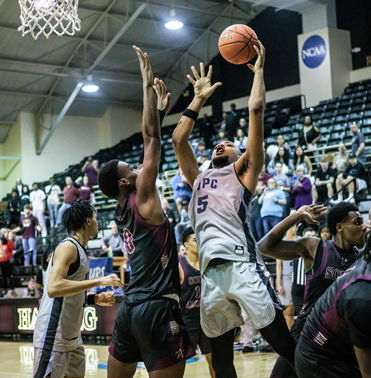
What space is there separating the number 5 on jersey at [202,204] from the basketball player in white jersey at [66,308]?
31.3 inches

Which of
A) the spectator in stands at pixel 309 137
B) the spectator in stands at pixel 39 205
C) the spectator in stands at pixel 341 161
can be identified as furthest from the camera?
the spectator in stands at pixel 39 205

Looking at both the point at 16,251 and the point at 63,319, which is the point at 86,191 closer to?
the point at 16,251

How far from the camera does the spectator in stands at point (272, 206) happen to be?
10.8m

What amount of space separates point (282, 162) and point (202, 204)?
9.31m

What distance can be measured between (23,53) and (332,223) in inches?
808

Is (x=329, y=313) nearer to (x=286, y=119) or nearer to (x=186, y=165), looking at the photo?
(x=186, y=165)

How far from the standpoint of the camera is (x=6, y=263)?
599 inches

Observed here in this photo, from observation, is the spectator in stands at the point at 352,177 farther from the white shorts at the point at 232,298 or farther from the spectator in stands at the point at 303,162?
the white shorts at the point at 232,298

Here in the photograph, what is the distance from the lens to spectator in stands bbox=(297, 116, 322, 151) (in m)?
14.7

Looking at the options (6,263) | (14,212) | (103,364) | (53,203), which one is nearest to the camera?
(103,364)

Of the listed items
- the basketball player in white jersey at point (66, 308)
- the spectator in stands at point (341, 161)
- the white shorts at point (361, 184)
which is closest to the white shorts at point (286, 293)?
the white shorts at point (361, 184)

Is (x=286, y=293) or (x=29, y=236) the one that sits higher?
(x=29, y=236)

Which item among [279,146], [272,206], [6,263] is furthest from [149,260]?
[6,263]

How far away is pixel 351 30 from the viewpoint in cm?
2098
